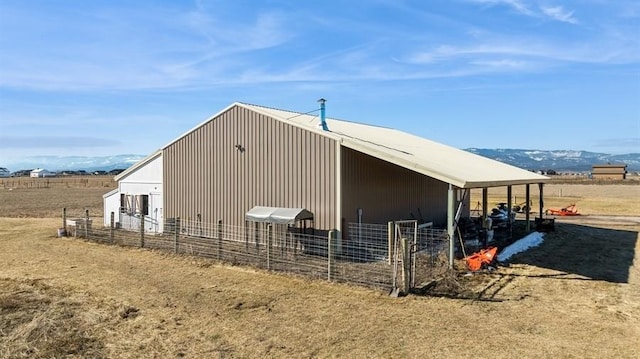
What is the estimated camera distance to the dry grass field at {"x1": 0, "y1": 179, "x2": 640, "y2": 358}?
22.9 feet

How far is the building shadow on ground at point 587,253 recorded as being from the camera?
1252cm

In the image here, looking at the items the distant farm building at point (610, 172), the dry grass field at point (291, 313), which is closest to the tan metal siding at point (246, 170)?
the dry grass field at point (291, 313)

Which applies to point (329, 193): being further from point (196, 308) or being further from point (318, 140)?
point (196, 308)

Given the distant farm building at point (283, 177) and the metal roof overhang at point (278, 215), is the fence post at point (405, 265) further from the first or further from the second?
the metal roof overhang at point (278, 215)

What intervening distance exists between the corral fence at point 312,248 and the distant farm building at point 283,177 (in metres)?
0.47

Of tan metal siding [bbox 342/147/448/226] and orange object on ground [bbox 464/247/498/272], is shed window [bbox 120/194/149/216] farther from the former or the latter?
orange object on ground [bbox 464/247/498/272]

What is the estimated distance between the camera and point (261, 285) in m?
10.6

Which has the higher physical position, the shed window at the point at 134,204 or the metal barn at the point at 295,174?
the metal barn at the point at 295,174

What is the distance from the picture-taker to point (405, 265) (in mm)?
9742

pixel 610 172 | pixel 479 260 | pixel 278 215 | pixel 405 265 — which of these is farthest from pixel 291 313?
pixel 610 172

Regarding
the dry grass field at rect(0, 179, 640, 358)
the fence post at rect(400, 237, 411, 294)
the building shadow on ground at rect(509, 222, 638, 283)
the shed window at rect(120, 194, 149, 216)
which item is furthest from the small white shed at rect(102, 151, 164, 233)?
the building shadow on ground at rect(509, 222, 638, 283)

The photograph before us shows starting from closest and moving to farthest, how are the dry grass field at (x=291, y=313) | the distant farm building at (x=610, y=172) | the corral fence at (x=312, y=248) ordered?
the dry grass field at (x=291, y=313)
the corral fence at (x=312, y=248)
the distant farm building at (x=610, y=172)

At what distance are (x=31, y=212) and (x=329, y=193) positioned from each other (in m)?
23.3

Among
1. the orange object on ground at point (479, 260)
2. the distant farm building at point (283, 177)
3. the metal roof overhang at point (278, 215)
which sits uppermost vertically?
the distant farm building at point (283, 177)
